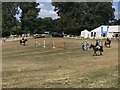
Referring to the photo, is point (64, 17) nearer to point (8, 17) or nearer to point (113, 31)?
point (8, 17)

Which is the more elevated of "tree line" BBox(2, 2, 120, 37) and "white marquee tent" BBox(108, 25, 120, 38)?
"tree line" BBox(2, 2, 120, 37)

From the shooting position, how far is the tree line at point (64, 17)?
126331 millimetres

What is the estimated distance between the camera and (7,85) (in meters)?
17.8

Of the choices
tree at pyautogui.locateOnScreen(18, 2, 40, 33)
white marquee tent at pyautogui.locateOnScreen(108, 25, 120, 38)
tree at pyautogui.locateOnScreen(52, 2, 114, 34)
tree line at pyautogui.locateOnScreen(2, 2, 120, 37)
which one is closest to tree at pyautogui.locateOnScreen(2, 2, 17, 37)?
tree line at pyautogui.locateOnScreen(2, 2, 120, 37)

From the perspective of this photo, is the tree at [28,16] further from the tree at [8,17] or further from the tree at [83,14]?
the tree at [83,14]

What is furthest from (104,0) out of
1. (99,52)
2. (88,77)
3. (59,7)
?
(88,77)

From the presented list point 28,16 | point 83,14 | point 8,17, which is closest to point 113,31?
point 83,14

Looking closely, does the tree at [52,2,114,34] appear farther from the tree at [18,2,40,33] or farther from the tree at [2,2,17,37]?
the tree at [2,2,17,37]

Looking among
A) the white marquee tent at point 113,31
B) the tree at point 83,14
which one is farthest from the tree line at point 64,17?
the white marquee tent at point 113,31

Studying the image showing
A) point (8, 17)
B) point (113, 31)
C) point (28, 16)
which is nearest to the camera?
point (113, 31)

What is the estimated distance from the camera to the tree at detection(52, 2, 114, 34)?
130 metres

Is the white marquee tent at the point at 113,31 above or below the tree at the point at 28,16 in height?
below

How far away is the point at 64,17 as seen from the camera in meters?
137

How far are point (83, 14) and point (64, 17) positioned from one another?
23.3ft
